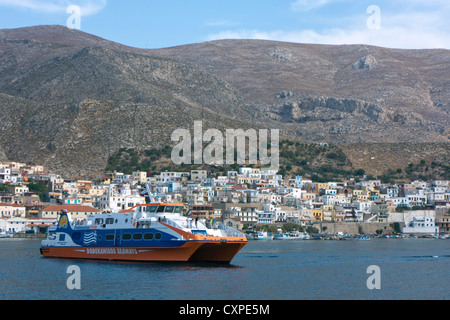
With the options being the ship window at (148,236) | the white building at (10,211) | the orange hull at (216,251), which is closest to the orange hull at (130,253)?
the orange hull at (216,251)

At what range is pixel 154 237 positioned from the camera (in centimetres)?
7081

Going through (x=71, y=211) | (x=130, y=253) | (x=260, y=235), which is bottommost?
(x=260, y=235)

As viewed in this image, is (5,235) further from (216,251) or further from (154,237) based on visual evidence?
(216,251)

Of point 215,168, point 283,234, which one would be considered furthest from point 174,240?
point 215,168

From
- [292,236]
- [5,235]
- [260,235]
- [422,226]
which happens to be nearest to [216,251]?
[260,235]

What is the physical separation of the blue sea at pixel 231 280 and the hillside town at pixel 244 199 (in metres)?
67.0

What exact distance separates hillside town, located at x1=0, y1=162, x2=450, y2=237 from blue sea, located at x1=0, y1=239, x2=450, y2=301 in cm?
6698

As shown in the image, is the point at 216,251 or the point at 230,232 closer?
the point at 216,251

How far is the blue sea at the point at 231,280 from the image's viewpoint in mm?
53562

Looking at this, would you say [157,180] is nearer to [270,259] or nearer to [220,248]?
[270,259]

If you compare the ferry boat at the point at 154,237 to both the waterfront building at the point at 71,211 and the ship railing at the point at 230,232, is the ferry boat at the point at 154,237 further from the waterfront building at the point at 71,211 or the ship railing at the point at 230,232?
the waterfront building at the point at 71,211

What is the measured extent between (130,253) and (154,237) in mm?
3934

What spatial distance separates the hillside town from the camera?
149750 mm

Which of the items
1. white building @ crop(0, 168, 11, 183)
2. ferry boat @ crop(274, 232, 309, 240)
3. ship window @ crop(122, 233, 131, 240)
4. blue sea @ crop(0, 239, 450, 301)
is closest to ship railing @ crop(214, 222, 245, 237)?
blue sea @ crop(0, 239, 450, 301)
